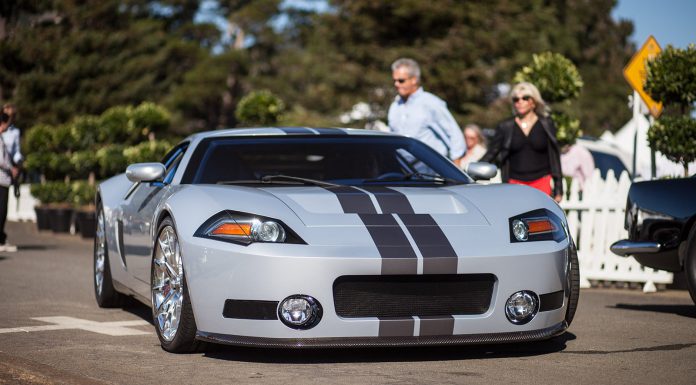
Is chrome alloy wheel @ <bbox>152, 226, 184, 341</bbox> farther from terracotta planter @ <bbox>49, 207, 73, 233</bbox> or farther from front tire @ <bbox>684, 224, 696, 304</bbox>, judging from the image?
terracotta planter @ <bbox>49, 207, 73, 233</bbox>

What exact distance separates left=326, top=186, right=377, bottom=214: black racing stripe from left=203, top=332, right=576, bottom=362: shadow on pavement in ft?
2.54

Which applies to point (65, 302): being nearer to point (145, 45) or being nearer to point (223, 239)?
point (223, 239)

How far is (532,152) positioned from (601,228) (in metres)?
2.41

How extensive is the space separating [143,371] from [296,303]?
82 cm

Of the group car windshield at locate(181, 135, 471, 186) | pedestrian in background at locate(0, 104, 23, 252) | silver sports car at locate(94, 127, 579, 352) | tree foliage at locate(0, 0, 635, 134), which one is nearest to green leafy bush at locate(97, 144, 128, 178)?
pedestrian in background at locate(0, 104, 23, 252)

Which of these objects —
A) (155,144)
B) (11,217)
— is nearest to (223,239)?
(155,144)

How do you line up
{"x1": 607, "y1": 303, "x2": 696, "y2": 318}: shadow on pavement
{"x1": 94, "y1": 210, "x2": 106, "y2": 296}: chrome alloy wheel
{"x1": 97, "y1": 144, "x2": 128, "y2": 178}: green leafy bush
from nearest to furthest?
{"x1": 94, "y1": 210, "x2": 106, "y2": 296}: chrome alloy wheel → {"x1": 607, "y1": 303, "x2": 696, "y2": 318}: shadow on pavement → {"x1": 97, "y1": 144, "x2": 128, "y2": 178}: green leafy bush

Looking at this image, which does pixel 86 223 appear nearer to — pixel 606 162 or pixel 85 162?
pixel 85 162

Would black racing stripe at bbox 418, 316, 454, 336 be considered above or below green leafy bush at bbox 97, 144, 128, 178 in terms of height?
below

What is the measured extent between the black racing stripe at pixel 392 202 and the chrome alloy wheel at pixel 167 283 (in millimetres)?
1089

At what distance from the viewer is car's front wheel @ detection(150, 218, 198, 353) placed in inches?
252

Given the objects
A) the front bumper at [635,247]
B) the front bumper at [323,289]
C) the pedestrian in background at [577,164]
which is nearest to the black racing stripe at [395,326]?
the front bumper at [323,289]

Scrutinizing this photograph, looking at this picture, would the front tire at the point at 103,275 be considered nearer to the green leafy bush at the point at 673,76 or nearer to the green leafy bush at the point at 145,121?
the green leafy bush at the point at 673,76

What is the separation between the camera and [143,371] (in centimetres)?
600
